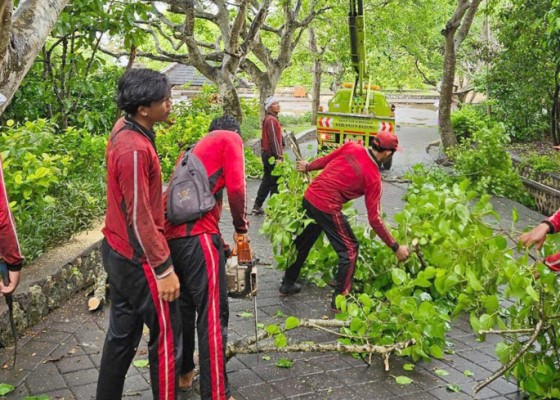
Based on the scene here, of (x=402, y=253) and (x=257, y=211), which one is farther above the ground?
(x=402, y=253)

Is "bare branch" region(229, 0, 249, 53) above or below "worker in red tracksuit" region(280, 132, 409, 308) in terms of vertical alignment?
above

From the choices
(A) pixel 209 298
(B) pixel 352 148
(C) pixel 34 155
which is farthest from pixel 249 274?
(C) pixel 34 155

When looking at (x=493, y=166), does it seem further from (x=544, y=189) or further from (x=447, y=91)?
(x=447, y=91)

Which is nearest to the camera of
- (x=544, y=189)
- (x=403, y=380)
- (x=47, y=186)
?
(x=403, y=380)

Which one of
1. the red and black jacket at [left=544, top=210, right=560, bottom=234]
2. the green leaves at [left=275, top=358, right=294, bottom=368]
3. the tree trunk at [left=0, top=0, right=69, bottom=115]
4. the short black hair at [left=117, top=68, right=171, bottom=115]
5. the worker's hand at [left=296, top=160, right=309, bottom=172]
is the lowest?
the green leaves at [left=275, top=358, right=294, bottom=368]

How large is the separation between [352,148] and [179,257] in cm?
239

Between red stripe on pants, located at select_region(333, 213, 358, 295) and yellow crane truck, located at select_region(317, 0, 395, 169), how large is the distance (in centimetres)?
971

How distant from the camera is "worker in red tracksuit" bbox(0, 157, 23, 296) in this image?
389cm

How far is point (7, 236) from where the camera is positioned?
398cm

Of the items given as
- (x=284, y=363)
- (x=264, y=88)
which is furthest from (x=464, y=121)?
(x=284, y=363)

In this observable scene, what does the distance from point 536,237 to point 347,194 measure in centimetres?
208

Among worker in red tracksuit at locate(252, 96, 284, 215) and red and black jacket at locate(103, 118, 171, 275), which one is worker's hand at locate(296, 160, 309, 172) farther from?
red and black jacket at locate(103, 118, 171, 275)

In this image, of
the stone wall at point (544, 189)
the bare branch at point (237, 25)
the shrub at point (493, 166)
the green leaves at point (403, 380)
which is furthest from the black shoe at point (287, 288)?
the bare branch at point (237, 25)

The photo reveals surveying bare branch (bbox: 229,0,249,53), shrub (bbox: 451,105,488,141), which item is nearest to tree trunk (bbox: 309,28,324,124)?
shrub (bbox: 451,105,488,141)
